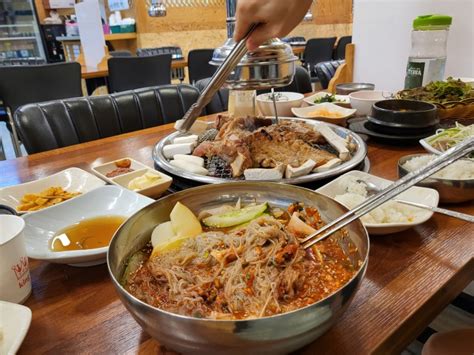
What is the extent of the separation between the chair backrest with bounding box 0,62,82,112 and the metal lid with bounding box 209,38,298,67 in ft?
8.24

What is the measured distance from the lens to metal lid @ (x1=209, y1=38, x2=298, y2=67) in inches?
57.4

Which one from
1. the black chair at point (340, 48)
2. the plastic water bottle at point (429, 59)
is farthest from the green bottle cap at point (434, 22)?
the black chair at point (340, 48)

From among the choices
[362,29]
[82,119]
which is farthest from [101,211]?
[362,29]

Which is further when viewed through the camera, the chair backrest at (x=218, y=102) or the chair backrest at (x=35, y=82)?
the chair backrest at (x=35, y=82)

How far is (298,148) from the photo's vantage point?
1452 mm

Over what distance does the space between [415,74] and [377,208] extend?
5.88 feet

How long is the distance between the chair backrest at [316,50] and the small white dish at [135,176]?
5696 millimetres

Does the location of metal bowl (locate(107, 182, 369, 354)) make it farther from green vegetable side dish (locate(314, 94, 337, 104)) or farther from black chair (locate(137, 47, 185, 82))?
black chair (locate(137, 47, 185, 82))

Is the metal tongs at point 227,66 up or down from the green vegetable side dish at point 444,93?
up

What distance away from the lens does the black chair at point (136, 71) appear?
401cm

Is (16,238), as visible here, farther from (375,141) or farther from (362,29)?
(362,29)

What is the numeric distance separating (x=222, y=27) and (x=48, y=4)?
3667mm

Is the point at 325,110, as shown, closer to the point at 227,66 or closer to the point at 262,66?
the point at 262,66

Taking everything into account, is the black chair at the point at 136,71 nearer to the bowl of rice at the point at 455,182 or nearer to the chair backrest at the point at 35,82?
the chair backrest at the point at 35,82
